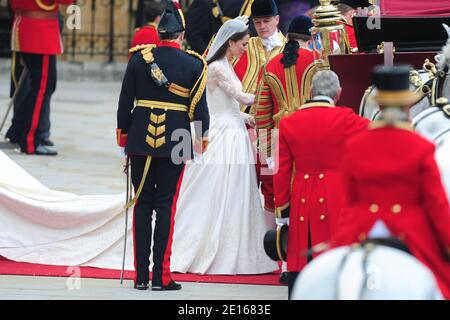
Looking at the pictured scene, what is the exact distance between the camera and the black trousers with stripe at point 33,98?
13.8 metres

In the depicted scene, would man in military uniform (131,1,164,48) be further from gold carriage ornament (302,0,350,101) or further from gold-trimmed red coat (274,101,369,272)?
gold-trimmed red coat (274,101,369,272)

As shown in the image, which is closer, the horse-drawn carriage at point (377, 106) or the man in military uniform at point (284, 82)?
the horse-drawn carriage at point (377, 106)

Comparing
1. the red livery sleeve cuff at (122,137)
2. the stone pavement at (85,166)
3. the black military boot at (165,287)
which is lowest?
the stone pavement at (85,166)

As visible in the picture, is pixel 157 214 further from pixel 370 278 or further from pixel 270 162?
pixel 370 278

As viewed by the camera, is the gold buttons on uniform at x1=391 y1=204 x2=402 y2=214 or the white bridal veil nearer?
the gold buttons on uniform at x1=391 y1=204 x2=402 y2=214

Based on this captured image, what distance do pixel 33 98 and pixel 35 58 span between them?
402 millimetres

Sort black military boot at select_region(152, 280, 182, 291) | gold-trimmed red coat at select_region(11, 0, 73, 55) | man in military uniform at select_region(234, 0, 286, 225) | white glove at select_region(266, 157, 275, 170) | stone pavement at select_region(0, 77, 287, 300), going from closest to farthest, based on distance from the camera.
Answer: stone pavement at select_region(0, 77, 287, 300), black military boot at select_region(152, 280, 182, 291), white glove at select_region(266, 157, 275, 170), man in military uniform at select_region(234, 0, 286, 225), gold-trimmed red coat at select_region(11, 0, 73, 55)

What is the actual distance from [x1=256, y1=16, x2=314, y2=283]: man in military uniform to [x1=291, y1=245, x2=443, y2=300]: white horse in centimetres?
372

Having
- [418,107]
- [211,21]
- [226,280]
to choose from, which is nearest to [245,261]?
[226,280]

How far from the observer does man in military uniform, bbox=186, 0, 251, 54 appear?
11883 millimetres

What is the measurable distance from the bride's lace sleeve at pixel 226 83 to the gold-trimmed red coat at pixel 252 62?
53 centimetres

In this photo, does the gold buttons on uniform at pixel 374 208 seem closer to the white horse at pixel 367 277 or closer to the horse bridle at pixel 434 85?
the white horse at pixel 367 277

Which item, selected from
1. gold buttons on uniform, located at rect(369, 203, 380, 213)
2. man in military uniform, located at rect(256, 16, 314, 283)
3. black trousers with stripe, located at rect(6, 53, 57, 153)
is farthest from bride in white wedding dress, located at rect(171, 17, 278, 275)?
black trousers with stripe, located at rect(6, 53, 57, 153)

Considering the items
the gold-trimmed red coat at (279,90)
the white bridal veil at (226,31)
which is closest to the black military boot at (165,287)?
the gold-trimmed red coat at (279,90)
